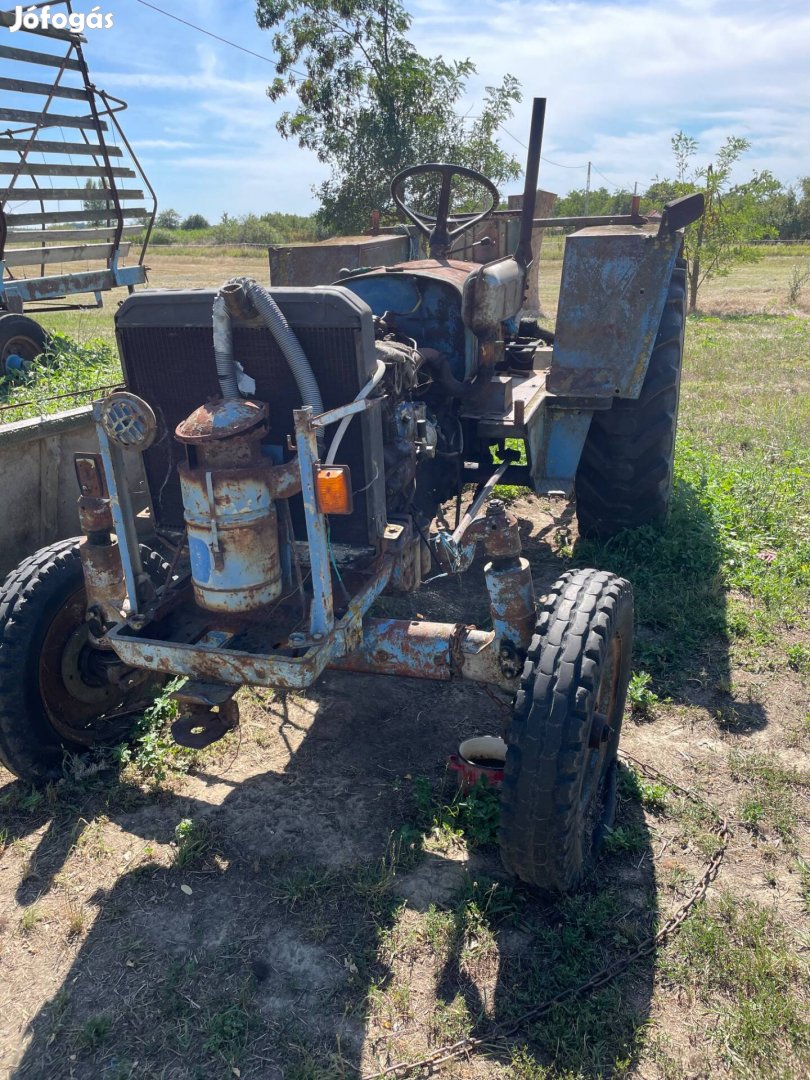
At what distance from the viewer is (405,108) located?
43.8 ft

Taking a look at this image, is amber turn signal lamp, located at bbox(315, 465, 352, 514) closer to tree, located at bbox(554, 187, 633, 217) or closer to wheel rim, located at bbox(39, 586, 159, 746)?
wheel rim, located at bbox(39, 586, 159, 746)

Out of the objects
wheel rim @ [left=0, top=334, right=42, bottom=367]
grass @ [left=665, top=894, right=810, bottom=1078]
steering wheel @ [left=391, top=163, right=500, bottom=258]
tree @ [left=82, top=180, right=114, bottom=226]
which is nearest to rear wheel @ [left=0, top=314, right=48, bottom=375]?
wheel rim @ [left=0, top=334, right=42, bottom=367]

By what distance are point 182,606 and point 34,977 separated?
1218mm

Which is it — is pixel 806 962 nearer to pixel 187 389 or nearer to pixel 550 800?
pixel 550 800

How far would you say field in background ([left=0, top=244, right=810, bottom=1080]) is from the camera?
84.8 inches

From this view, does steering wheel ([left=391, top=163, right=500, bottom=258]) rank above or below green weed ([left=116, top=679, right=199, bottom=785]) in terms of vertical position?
above

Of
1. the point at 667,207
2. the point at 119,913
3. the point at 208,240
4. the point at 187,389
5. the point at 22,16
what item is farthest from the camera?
the point at 208,240

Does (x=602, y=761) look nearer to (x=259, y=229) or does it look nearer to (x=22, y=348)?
(x=22, y=348)

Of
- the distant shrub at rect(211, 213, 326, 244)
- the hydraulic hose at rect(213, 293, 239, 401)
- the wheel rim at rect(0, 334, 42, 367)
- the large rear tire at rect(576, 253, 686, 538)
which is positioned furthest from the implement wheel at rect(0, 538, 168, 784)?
the distant shrub at rect(211, 213, 326, 244)

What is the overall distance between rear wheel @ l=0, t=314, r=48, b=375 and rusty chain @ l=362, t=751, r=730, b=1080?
248 inches

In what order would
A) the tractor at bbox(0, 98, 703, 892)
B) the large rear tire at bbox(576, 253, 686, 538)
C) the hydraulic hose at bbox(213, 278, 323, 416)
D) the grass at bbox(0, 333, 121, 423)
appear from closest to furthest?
the tractor at bbox(0, 98, 703, 892), the hydraulic hose at bbox(213, 278, 323, 416), the large rear tire at bbox(576, 253, 686, 538), the grass at bbox(0, 333, 121, 423)

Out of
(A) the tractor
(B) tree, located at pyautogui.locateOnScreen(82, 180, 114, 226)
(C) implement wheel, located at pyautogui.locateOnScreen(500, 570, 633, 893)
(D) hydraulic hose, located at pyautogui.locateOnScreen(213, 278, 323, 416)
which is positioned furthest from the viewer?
(B) tree, located at pyautogui.locateOnScreen(82, 180, 114, 226)

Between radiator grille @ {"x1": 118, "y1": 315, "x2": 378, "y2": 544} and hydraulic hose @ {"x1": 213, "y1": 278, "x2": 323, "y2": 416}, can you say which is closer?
hydraulic hose @ {"x1": 213, "y1": 278, "x2": 323, "y2": 416}

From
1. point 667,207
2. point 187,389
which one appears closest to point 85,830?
point 187,389
